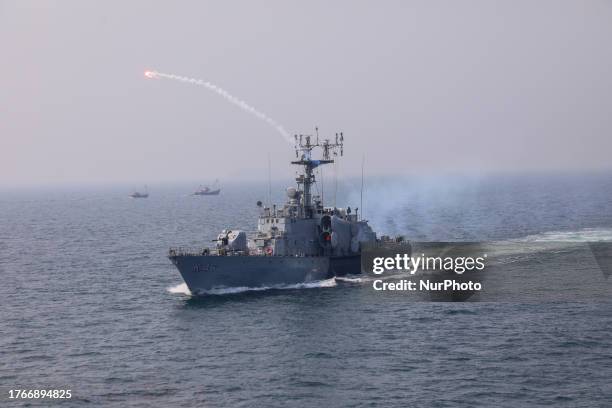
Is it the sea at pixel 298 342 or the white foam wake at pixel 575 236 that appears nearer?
the sea at pixel 298 342

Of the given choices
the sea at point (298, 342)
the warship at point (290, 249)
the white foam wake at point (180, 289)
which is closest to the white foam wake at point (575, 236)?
the sea at point (298, 342)

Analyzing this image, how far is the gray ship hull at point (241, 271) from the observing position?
7406cm

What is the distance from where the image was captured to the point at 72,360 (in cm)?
5344

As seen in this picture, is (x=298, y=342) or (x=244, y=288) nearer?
(x=298, y=342)

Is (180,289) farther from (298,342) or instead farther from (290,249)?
(298,342)

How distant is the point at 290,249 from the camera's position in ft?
266

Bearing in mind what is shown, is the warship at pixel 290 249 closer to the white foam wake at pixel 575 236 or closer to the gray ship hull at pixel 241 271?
the gray ship hull at pixel 241 271

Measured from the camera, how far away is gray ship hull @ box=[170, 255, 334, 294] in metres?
74.1

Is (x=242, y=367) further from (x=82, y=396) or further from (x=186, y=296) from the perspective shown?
(x=186, y=296)

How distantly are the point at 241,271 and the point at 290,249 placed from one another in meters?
7.34

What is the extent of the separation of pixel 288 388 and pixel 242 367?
5.33 m

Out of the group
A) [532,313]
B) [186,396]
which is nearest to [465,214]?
[532,313]

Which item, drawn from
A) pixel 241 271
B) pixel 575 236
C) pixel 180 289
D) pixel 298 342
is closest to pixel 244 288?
pixel 241 271

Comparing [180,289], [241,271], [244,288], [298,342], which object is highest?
[241,271]
